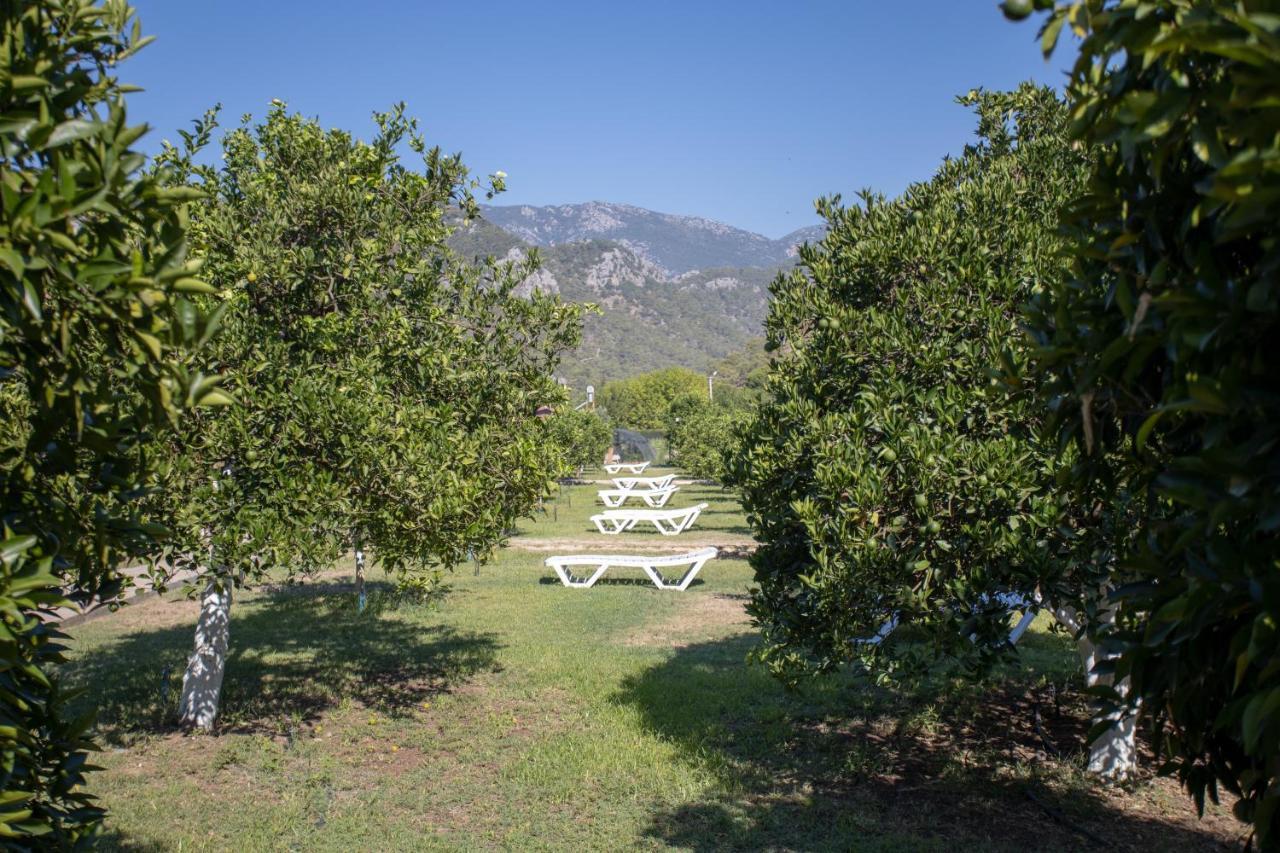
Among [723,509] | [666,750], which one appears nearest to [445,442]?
[666,750]

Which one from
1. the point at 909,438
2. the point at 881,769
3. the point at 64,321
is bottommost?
the point at 881,769

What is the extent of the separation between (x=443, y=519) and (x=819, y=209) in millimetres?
4052

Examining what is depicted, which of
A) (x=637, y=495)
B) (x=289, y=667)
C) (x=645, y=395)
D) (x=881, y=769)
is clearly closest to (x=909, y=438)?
(x=881, y=769)

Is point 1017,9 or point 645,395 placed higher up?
point 1017,9

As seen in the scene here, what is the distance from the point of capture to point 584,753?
28.0 feet

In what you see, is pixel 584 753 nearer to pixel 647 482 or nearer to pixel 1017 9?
pixel 1017 9

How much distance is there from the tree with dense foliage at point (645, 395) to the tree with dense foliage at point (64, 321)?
72518 mm

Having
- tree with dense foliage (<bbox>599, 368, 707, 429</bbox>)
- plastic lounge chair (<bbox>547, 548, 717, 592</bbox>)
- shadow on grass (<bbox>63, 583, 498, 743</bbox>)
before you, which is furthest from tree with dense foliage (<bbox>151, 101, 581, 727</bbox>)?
tree with dense foliage (<bbox>599, 368, 707, 429</bbox>)

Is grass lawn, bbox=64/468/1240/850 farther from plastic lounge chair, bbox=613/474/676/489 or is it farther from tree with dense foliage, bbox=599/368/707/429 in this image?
tree with dense foliage, bbox=599/368/707/429

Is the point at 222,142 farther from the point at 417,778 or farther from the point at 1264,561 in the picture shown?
the point at 1264,561

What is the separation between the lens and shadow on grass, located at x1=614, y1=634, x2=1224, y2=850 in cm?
664

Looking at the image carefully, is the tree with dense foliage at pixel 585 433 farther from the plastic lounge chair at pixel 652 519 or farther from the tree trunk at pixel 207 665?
the tree trunk at pixel 207 665

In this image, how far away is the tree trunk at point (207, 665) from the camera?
9.08 metres

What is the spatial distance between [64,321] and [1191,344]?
2651 mm
